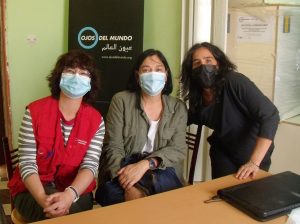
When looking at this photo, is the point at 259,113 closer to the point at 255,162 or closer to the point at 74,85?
the point at 255,162

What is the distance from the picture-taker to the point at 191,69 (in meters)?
1.98

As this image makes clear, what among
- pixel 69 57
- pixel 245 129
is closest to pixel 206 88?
pixel 245 129

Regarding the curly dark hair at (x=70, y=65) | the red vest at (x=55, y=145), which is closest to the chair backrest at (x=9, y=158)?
the red vest at (x=55, y=145)

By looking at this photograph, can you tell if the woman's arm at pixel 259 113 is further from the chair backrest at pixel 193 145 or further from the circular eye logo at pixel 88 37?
the circular eye logo at pixel 88 37

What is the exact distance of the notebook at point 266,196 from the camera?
1159 millimetres

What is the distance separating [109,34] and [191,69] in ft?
3.60

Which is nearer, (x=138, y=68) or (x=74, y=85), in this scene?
(x=74, y=85)

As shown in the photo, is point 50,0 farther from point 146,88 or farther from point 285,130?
point 285,130

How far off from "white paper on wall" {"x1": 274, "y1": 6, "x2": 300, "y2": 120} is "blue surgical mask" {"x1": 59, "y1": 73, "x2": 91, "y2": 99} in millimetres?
1472

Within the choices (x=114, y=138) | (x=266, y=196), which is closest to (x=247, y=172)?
(x=266, y=196)

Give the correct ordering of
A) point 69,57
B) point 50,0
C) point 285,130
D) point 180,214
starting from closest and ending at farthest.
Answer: point 180,214 < point 69,57 < point 285,130 < point 50,0

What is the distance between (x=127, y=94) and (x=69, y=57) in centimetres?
40

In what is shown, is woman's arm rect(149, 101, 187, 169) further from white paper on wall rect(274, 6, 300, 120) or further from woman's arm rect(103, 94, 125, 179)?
white paper on wall rect(274, 6, 300, 120)

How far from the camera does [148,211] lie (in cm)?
120
